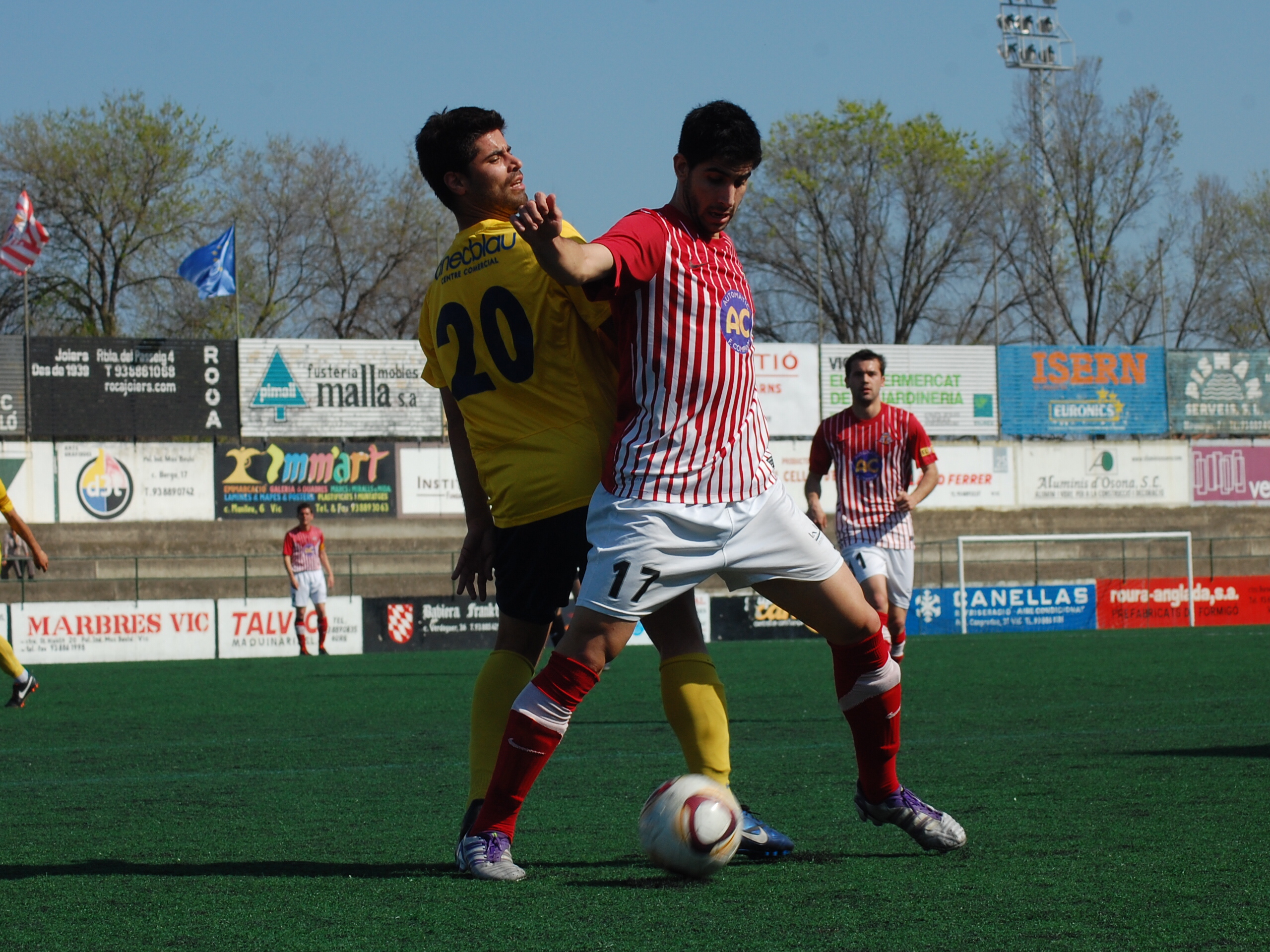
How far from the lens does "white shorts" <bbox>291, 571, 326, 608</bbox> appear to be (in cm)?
2025

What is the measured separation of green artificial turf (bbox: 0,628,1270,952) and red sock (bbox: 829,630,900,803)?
0.72ft

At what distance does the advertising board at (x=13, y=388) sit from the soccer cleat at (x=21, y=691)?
23688 millimetres

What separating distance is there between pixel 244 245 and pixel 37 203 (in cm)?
644

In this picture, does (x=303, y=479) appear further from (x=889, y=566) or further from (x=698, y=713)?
(x=698, y=713)

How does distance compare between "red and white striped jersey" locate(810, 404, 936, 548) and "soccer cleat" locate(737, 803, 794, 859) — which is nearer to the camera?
"soccer cleat" locate(737, 803, 794, 859)

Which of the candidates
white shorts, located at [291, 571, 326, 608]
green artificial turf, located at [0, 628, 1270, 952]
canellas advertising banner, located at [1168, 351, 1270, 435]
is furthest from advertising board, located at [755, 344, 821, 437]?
green artificial turf, located at [0, 628, 1270, 952]

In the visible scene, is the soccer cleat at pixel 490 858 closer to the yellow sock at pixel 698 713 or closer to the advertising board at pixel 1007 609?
the yellow sock at pixel 698 713

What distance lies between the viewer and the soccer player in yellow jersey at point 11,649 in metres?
9.23

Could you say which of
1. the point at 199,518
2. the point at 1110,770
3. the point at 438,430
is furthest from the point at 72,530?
the point at 1110,770

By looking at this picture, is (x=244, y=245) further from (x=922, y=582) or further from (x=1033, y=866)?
(x=1033, y=866)

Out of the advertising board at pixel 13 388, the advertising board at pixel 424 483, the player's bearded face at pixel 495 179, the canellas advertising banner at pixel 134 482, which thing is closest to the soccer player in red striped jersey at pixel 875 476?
the player's bearded face at pixel 495 179

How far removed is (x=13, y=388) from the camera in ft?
108

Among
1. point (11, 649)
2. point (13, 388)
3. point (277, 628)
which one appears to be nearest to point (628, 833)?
point (11, 649)

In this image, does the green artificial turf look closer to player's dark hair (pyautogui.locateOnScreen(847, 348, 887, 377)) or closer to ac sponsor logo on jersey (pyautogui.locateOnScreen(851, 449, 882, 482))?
ac sponsor logo on jersey (pyautogui.locateOnScreen(851, 449, 882, 482))
